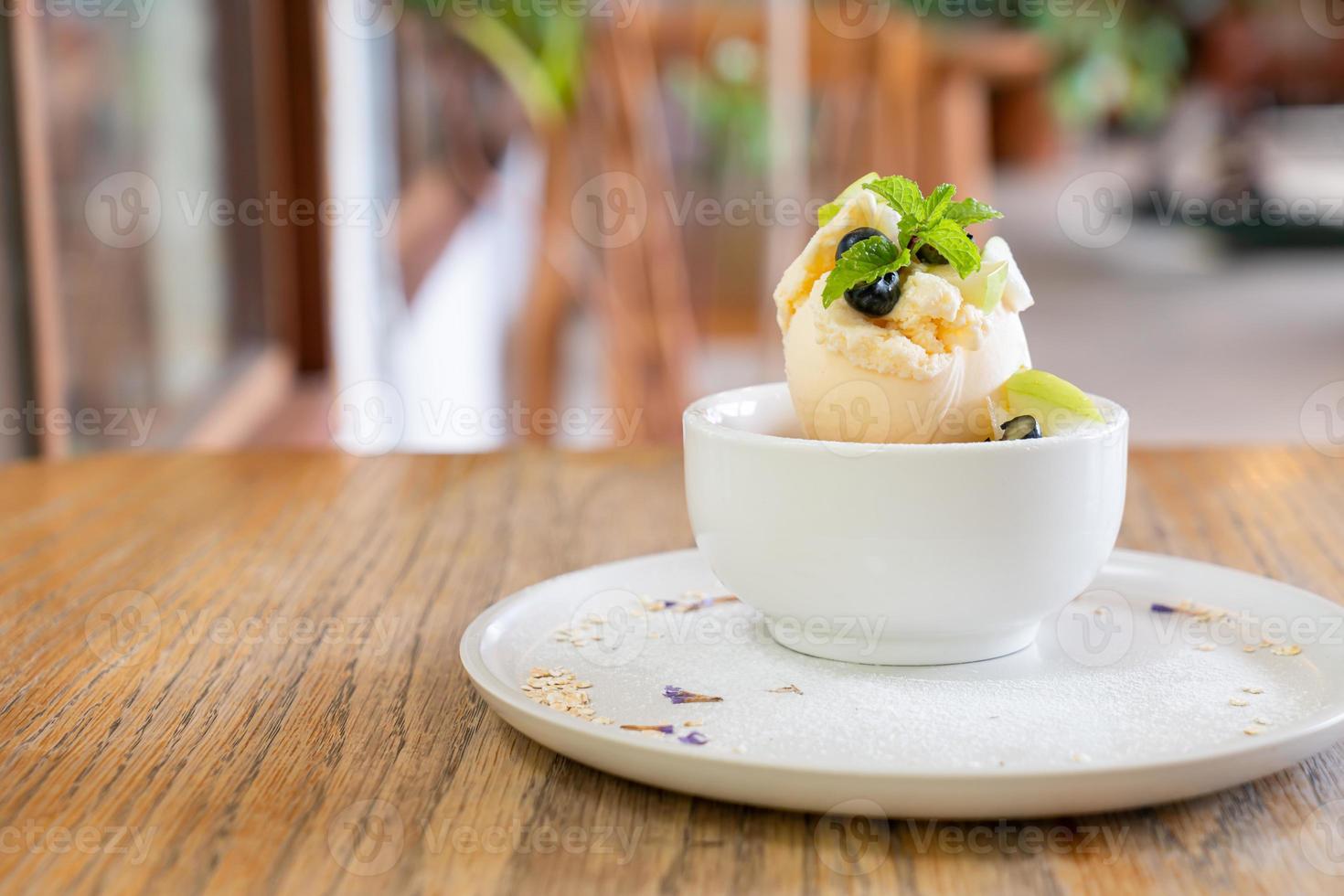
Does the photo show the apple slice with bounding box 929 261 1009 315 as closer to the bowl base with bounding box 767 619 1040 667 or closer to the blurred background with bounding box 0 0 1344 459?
the bowl base with bounding box 767 619 1040 667

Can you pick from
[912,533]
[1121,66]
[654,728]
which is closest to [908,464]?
[912,533]

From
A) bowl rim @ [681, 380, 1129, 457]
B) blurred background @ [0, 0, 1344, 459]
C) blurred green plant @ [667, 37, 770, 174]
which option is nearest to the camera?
bowl rim @ [681, 380, 1129, 457]

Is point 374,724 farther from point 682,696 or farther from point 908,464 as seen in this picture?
point 908,464

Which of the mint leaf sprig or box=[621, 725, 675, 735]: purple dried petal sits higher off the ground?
the mint leaf sprig

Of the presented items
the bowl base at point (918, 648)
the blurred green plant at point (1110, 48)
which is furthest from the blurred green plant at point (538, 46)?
the blurred green plant at point (1110, 48)

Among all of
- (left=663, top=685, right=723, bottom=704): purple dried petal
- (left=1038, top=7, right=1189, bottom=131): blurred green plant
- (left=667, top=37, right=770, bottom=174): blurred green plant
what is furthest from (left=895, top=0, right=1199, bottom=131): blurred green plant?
(left=663, top=685, right=723, bottom=704): purple dried petal

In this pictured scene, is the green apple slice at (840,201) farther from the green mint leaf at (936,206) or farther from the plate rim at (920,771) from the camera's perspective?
the plate rim at (920,771)

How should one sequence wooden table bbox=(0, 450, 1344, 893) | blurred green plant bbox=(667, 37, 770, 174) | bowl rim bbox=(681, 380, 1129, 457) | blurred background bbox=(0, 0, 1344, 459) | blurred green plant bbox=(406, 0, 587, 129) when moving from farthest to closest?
blurred green plant bbox=(667, 37, 770, 174) < blurred green plant bbox=(406, 0, 587, 129) < blurred background bbox=(0, 0, 1344, 459) < bowl rim bbox=(681, 380, 1129, 457) < wooden table bbox=(0, 450, 1344, 893)
